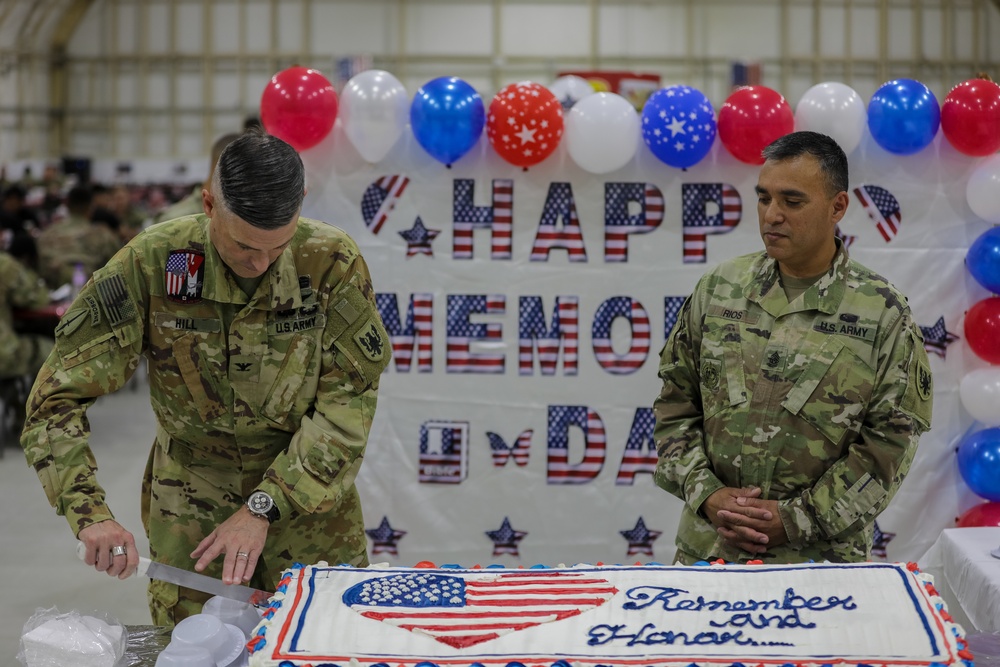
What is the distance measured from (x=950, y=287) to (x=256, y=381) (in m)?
2.74

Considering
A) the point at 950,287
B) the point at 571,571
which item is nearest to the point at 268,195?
the point at 571,571

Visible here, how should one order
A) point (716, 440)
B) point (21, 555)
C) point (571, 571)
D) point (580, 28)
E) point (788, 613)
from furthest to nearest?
point (580, 28), point (21, 555), point (716, 440), point (571, 571), point (788, 613)

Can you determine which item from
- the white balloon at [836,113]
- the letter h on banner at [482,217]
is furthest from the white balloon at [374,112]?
the white balloon at [836,113]

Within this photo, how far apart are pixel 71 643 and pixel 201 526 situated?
20.0 inches

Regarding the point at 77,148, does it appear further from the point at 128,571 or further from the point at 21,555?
the point at 128,571

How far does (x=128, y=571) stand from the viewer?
6.23 feet

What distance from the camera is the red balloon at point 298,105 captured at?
3621 mm

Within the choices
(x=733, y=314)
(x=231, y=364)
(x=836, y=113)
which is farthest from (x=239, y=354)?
(x=836, y=113)

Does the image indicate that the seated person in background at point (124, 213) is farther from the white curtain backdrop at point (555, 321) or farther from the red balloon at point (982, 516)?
the red balloon at point (982, 516)

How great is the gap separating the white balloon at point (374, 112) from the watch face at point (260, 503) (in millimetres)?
1980

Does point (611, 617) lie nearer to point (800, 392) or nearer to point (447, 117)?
point (800, 392)

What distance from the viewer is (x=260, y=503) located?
6.59 ft

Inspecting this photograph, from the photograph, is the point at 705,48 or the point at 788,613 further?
the point at 705,48

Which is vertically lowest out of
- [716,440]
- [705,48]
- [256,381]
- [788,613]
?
[788,613]
